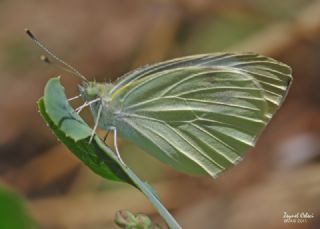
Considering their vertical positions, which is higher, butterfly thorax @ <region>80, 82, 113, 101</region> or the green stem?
butterfly thorax @ <region>80, 82, 113, 101</region>

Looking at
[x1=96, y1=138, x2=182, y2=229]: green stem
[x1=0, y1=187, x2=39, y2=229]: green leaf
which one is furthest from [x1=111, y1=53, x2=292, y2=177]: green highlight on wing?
[x1=96, y1=138, x2=182, y2=229]: green stem

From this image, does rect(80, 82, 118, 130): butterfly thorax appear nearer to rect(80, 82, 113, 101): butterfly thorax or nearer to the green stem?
rect(80, 82, 113, 101): butterfly thorax

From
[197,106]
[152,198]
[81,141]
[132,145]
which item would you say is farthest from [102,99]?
[132,145]

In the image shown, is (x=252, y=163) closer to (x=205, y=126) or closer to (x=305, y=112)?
(x=305, y=112)

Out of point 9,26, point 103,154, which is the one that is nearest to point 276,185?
point 9,26

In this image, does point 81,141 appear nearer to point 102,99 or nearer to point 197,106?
point 102,99

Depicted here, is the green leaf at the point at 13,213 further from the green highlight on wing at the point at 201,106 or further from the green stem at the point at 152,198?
the green stem at the point at 152,198

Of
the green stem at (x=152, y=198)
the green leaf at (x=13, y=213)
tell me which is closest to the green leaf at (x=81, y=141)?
the green stem at (x=152, y=198)
